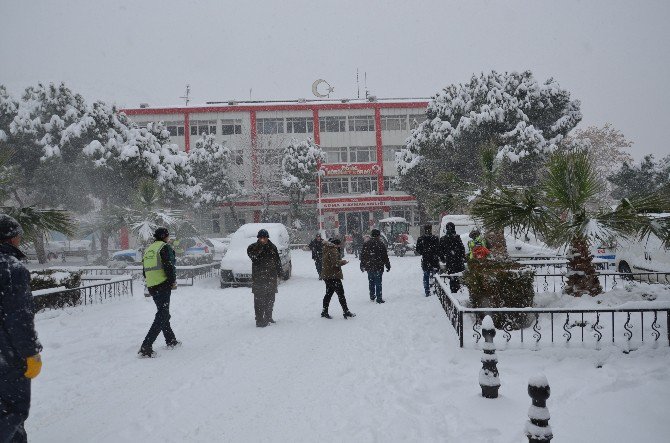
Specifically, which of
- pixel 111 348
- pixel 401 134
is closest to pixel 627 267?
pixel 111 348

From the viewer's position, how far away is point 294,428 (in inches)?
162

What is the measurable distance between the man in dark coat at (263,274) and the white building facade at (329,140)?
110 feet

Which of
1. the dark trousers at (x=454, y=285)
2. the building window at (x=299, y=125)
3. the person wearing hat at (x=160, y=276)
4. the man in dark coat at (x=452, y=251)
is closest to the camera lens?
the person wearing hat at (x=160, y=276)

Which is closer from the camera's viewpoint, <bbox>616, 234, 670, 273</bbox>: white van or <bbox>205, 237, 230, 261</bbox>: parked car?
<bbox>616, 234, 670, 273</bbox>: white van

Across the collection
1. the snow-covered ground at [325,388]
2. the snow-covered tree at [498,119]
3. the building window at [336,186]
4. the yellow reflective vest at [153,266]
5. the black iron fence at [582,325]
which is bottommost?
the snow-covered ground at [325,388]

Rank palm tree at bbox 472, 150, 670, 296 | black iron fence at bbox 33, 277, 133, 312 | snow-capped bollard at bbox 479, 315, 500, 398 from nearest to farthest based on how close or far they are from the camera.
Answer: snow-capped bollard at bbox 479, 315, 500, 398 → palm tree at bbox 472, 150, 670, 296 → black iron fence at bbox 33, 277, 133, 312

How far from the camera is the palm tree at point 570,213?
7133 millimetres

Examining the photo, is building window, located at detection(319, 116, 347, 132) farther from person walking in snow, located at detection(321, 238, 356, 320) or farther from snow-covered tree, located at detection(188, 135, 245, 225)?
person walking in snow, located at detection(321, 238, 356, 320)

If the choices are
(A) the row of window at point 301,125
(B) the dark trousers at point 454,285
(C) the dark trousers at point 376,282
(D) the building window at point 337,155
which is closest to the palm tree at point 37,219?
(C) the dark trousers at point 376,282

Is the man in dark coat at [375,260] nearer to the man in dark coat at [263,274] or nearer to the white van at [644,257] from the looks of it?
the man in dark coat at [263,274]

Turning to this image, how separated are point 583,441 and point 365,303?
24.6ft

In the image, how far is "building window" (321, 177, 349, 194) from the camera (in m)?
45.2

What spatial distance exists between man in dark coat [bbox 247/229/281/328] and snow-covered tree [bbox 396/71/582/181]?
1921 cm

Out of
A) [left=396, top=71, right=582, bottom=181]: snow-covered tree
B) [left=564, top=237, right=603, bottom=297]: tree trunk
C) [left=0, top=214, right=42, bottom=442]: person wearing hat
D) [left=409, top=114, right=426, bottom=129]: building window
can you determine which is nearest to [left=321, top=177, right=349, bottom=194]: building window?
[left=409, top=114, right=426, bottom=129]: building window
